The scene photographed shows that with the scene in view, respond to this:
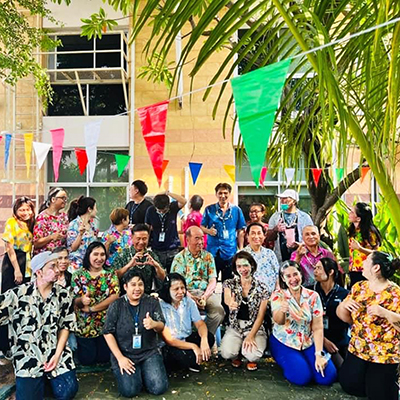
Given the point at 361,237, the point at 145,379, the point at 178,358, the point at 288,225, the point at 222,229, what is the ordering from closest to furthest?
1. the point at 145,379
2. the point at 178,358
3. the point at 361,237
4. the point at 288,225
5. the point at 222,229

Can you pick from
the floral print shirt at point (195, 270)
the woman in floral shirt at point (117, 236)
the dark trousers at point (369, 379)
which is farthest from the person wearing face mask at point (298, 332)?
the woman in floral shirt at point (117, 236)

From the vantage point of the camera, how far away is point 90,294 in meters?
3.95

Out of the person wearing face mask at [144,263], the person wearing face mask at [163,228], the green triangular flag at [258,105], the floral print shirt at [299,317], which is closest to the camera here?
the green triangular flag at [258,105]

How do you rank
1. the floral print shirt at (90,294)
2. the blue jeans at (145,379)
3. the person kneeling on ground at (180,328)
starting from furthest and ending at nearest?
the floral print shirt at (90,294) → the person kneeling on ground at (180,328) → the blue jeans at (145,379)

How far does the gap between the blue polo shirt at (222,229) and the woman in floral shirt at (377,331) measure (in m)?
1.85

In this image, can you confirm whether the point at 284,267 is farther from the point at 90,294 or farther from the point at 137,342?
the point at 90,294

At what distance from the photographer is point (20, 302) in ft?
10.3

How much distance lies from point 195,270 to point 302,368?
1.40m

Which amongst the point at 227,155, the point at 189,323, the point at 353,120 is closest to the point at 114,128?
the point at 227,155

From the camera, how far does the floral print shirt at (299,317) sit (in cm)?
356

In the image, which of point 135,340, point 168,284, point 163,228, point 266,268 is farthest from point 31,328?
point 266,268

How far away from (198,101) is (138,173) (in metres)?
1.92

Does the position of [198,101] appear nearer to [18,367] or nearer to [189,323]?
[189,323]

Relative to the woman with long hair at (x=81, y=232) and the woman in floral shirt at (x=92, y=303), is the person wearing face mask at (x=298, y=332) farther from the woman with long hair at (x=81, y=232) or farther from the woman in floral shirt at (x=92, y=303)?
the woman with long hair at (x=81, y=232)
